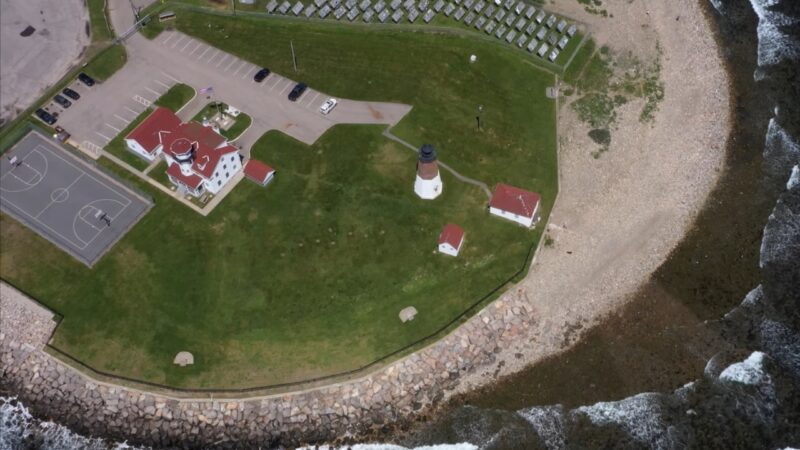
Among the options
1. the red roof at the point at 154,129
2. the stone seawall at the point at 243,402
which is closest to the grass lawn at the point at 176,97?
the red roof at the point at 154,129

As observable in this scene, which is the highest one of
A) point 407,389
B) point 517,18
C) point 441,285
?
point 517,18

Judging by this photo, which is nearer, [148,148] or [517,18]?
[148,148]

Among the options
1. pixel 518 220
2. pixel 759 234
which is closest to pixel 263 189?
pixel 518 220

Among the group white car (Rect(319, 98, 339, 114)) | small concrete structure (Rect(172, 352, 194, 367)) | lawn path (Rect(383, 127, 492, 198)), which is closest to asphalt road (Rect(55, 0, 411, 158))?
white car (Rect(319, 98, 339, 114))

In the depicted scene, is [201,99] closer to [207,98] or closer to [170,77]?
[207,98]

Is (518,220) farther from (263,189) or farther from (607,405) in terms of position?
(263,189)

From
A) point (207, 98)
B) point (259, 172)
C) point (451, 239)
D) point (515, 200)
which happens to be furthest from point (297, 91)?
point (515, 200)

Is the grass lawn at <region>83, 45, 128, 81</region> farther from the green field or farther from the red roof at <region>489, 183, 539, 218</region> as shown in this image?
the red roof at <region>489, 183, 539, 218</region>
